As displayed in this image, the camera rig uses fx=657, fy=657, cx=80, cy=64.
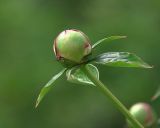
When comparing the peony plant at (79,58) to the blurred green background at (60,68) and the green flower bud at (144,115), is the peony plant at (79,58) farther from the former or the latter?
the blurred green background at (60,68)

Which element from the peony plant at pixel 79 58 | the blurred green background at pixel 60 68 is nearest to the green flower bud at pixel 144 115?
the peony plant at pixel 79 58

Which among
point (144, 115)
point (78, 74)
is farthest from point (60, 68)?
point (78, 74)

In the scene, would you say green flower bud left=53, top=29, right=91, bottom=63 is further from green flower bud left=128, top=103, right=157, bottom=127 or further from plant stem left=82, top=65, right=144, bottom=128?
green flower bud left=128, top=103, right=157, bottom=127

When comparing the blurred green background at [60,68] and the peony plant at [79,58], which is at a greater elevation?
the peony plant at [79,58]

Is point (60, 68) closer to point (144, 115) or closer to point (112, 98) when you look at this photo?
point (144, 115)

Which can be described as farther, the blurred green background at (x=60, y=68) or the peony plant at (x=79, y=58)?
the blurred green background at (x=60, y=68)

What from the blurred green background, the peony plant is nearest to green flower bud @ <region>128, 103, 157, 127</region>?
the peony plant

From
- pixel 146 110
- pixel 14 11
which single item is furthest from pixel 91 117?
pixel 146 110
